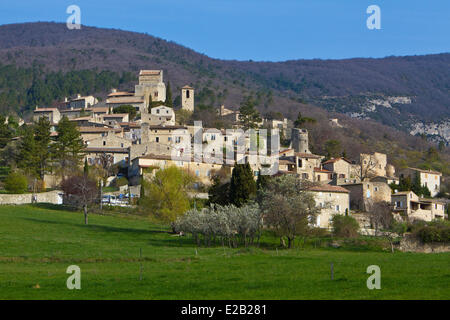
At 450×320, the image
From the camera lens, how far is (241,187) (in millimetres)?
67375

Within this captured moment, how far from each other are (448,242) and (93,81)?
149 meters

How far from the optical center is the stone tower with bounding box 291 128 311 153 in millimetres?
102875

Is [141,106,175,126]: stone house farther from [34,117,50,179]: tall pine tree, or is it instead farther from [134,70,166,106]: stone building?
[34,117,50,179]: tall pine tree

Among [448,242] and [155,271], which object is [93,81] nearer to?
[448,242]

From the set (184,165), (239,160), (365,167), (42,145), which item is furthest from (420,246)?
(42,145)

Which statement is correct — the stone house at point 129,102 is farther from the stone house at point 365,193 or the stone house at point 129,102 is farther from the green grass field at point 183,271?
the green grass field at point 183,271

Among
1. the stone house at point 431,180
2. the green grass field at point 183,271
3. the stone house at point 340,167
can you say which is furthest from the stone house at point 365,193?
the green grass field at point 183,271

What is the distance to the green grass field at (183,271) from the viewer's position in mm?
25422

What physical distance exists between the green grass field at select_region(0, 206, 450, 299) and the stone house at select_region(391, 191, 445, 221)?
31221 mm

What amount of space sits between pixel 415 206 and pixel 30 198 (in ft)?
140

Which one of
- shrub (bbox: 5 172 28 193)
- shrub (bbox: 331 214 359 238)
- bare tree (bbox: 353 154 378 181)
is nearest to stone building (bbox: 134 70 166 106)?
bare tree (bbox: 353 154 378 181)

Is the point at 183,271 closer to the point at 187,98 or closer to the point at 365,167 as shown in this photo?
the point at 365,167

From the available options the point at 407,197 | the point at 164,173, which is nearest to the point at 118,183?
the point at 164,173

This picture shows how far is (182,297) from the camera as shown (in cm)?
2475
